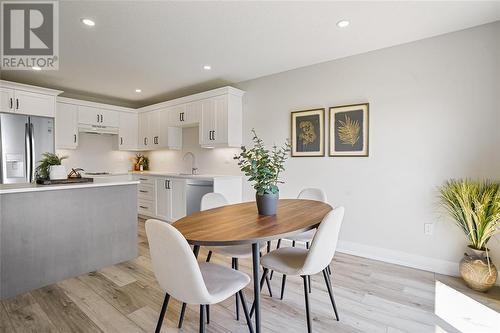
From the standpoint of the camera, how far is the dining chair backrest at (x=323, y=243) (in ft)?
4.67

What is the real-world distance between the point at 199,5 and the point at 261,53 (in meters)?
1.11

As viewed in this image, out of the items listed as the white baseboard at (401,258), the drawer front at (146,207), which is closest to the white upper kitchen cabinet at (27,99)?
the drawer front at (146,207)

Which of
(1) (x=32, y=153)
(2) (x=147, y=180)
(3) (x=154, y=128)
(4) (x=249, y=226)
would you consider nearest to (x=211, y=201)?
(4) (x=249, y=226)

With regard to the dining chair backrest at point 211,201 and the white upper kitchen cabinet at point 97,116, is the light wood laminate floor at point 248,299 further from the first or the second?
the white upper kitchen cabinet at point 97,116

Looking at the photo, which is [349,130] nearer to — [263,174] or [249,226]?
[263,174]

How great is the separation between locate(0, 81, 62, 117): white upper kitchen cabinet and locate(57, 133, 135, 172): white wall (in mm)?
1017

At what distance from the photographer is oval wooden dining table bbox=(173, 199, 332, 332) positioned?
1.23 m

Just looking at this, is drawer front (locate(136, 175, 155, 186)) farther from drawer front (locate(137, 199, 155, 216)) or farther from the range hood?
the range hood

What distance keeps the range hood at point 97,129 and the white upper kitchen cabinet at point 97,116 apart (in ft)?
0.20

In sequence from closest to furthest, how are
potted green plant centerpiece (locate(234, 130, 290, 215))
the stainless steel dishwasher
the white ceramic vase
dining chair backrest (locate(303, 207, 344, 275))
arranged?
dining chair backrest (locate(303, 207, 344, 275)) → potted green plant centerpiece (locate(234, 130, 290, 215)) → the white ceramic vase → the stainless steel dishwasher

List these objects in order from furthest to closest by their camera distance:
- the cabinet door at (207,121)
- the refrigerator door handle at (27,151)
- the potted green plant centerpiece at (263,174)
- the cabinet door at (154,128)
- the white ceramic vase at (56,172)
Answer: the cabinet door at (154,128), the cabinet door at (207,121), the refrigerator door handle at (27,151), the white ceramic vase at (56,172), the potted green plant centerpiece at (263,174)

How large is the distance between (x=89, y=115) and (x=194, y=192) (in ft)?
9.13

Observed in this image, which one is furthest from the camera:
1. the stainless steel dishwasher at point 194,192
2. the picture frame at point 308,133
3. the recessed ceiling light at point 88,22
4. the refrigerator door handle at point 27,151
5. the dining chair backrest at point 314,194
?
the stainless steel dishwasher at point 194,192

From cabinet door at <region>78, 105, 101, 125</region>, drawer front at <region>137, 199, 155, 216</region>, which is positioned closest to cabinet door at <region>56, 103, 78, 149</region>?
cabinet door at <region>78, 105, 101, 125</region>
